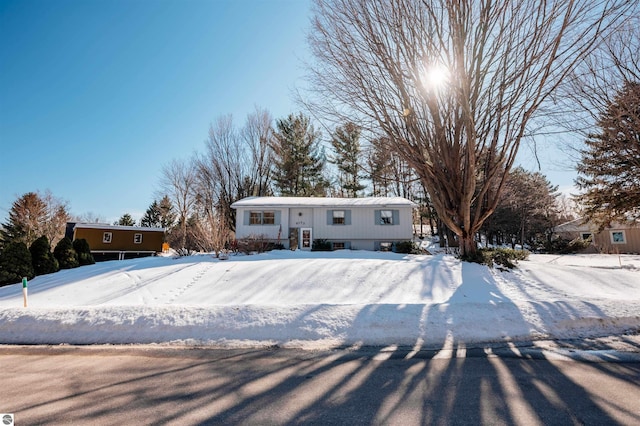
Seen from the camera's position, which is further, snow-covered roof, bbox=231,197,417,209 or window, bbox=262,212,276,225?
window, bbox=262,212,276,225

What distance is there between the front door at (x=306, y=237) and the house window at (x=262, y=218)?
7.08 feet

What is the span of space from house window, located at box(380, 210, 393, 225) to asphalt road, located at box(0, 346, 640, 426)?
16520 millimetres

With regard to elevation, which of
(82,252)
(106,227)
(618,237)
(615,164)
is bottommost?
(82,252)

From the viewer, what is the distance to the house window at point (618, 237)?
25.3 metres

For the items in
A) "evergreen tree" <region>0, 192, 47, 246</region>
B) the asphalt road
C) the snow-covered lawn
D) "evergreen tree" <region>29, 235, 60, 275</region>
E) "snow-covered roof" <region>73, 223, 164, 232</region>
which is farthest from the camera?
"evergreen tree" <region>0, 192, 47, 246</region>

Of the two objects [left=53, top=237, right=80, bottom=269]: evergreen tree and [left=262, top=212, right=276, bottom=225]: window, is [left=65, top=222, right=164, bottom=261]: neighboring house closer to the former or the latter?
[left=262, top=212, right=276, bottom=225]: window

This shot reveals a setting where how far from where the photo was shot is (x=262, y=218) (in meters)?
20.7

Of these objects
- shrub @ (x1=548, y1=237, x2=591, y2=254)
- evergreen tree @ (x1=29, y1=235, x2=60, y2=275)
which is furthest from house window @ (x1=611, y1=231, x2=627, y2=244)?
evergreen tree @ (x1=29, y1=235, x2=60, y2=275)

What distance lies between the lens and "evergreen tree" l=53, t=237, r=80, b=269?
1198cm

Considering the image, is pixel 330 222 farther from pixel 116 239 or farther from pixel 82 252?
pixel 116 239

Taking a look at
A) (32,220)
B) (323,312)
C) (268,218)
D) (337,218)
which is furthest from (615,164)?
(32,220)

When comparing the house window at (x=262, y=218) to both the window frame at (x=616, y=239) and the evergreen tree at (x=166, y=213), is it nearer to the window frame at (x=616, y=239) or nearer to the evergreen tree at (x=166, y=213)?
the evergreen tree at (x=166, y=213)

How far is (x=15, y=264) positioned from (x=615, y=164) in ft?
85.2

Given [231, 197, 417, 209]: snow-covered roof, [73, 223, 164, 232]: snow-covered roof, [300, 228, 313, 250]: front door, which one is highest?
[231, 197, 417, 209]: snow-covered roof
